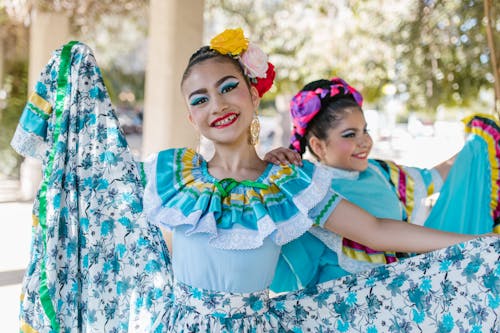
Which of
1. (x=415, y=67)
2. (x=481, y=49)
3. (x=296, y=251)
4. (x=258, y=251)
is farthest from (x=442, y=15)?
(x=258, y=251)

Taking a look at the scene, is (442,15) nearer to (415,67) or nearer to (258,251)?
(415,67)

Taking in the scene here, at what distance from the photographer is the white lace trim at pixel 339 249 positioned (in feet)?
8.20

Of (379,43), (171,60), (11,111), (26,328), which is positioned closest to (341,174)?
(26,328)

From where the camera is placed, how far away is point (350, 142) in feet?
8.93

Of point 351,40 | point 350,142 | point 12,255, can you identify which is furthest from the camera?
point 351,40

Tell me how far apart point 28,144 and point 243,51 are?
0.91m

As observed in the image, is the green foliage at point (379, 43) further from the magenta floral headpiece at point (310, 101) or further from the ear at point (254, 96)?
the ear at point (254, 96)

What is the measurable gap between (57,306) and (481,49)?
645 cm

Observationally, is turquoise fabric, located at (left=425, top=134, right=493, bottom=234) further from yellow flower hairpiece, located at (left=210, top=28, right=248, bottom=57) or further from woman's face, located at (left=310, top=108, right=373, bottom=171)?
yellow flower hairpiece, located at (left=210, top=28, right=248, bottom=57)

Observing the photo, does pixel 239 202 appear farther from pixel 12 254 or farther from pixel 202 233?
pixel 12 254

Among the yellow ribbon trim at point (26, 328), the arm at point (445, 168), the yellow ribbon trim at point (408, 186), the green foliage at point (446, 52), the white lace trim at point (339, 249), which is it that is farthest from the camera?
the green foliage at point (446, 52)

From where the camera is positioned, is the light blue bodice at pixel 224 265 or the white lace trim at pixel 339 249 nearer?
the light blue bodice at pixel 224 265

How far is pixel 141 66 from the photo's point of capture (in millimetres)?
29547

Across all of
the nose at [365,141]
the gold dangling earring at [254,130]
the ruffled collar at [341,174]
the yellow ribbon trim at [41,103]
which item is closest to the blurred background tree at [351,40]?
the nose at [365,141]
